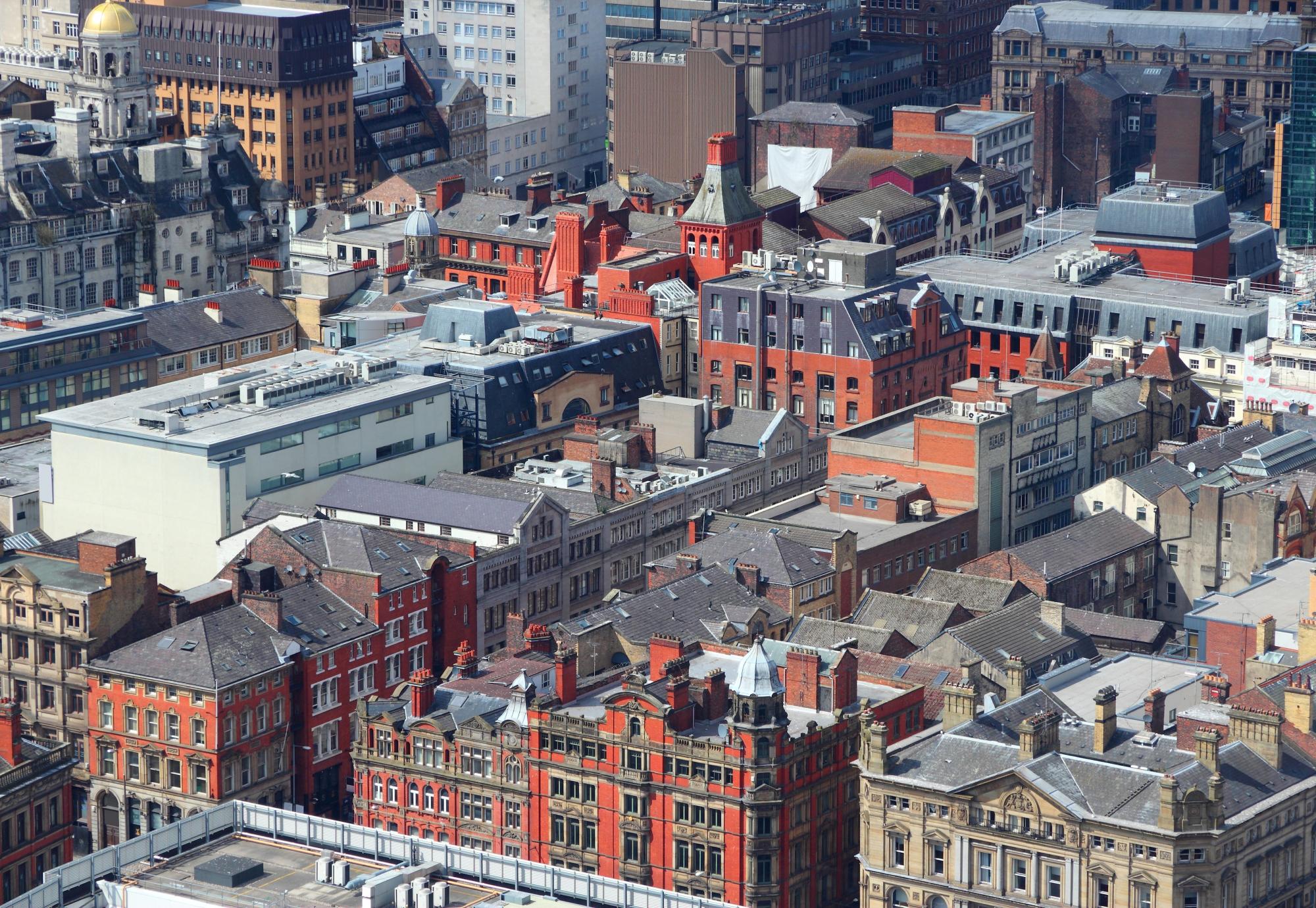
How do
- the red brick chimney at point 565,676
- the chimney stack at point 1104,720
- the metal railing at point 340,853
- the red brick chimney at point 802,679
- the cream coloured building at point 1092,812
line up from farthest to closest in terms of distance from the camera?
the red brick chimney at point 565,676, the red brick chimney at point 802,679, the chimney stack at point 1104,720, the cream coloured building at point 1092,812, the metal railing at point 340,853

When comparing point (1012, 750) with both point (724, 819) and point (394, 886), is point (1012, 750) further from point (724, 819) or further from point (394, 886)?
point (394, 886)

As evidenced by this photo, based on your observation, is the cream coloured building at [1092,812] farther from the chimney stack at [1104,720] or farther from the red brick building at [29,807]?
the red brick building at [29,807]

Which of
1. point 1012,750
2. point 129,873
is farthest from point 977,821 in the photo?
point 129,873

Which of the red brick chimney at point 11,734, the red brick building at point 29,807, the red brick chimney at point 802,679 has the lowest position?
the red brick building at point 29,807

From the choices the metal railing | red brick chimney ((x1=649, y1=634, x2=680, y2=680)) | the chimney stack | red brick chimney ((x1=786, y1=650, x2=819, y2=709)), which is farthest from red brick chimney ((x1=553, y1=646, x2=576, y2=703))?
the chimney stack

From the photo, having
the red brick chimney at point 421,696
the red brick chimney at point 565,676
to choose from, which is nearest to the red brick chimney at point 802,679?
the red brick chimney at point 565,676

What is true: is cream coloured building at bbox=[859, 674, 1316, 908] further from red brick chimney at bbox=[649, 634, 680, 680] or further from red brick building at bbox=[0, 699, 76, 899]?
red brick building at bbox=[0, 699, 76, 899]

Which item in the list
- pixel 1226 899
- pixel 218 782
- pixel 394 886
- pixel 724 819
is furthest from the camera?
pixel 218 782
